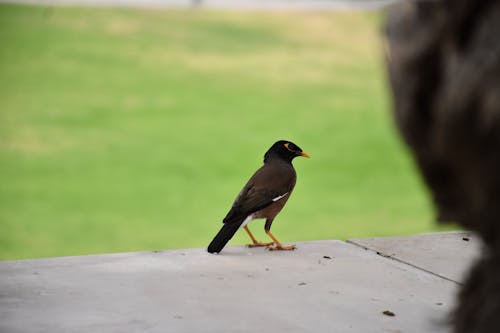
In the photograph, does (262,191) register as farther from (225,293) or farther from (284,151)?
(225,293)

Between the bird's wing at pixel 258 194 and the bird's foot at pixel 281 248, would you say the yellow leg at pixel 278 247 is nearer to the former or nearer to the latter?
the bird's foot at pixel 281 248

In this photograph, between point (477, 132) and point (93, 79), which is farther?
point (93, 79)

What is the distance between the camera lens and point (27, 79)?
18531 mm

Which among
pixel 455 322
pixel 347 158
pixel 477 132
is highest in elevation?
pixel 477 132

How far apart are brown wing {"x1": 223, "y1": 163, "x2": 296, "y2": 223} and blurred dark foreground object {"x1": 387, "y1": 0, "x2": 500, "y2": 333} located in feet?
10.9

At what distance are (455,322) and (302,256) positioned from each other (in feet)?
10.3

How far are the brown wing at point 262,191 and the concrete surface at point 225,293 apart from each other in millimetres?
325

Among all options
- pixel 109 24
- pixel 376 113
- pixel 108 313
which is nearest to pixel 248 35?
pixel 109 24

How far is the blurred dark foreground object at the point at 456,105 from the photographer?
2486 mm

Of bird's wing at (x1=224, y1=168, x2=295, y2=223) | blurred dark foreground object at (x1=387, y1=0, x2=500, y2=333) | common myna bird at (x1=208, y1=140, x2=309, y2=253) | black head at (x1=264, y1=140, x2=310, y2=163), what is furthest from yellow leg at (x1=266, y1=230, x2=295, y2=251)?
blurred dark foreground object at (x1=387, y1=0, x2=500, y2=333)

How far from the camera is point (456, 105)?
2.51m

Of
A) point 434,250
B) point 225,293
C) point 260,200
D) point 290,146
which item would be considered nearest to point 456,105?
point 225,293

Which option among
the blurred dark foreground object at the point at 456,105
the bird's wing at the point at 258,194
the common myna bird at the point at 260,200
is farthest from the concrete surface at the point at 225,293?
the blurred dark foreground object at the point at 456,105

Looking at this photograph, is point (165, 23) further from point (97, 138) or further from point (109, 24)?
point (97, 138)
